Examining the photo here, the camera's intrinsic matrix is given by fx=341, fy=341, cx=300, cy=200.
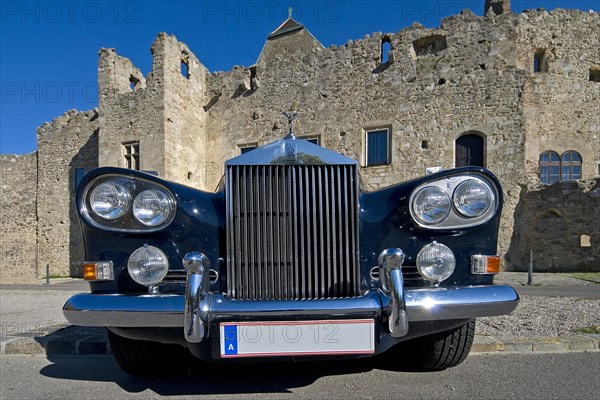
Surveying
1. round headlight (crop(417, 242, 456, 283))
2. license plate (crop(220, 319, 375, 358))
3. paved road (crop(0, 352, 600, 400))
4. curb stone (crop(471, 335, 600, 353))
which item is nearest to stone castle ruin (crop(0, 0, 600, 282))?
curb stone (crop(471, 335, 600, 353))

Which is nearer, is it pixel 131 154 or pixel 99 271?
pixel 99 271

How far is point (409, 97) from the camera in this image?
40.5 feet

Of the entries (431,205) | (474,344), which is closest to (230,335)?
(431,205)

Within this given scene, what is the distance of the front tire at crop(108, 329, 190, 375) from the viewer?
2.21m

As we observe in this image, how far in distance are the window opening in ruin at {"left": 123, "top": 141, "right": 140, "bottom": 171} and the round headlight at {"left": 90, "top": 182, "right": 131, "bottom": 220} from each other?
40.0 feet

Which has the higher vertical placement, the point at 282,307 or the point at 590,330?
the point at 282,307

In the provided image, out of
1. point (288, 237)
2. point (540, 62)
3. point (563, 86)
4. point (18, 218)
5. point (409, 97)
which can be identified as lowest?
point (18, 218)

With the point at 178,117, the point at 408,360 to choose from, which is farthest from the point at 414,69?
the point at 408,360

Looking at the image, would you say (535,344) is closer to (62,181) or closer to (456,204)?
(456,204)

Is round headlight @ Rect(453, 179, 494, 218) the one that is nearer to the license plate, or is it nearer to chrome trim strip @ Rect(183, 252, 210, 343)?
the license plate

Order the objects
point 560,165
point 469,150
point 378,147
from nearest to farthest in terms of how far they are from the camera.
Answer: point 469,150 → point 378,147 → point 560,165

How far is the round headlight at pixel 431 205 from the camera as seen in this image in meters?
1.89

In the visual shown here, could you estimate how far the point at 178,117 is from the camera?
43.5 ft

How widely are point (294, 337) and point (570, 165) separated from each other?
16.3 m
